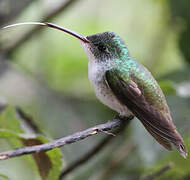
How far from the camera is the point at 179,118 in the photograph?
9.64 feet

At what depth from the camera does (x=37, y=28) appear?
3.47 m

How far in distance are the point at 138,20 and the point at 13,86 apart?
4.97 feet

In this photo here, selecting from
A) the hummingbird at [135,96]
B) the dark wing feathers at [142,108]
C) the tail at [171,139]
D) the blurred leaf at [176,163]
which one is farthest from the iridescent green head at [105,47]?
the blurred leaf at [176,163]

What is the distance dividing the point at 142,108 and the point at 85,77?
73.6 inches

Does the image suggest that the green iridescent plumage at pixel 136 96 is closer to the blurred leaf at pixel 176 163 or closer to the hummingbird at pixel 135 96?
the hummingbird at pixel 135 96

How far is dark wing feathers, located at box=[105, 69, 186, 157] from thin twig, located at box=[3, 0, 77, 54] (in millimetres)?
1276

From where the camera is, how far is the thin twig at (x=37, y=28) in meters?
3.38

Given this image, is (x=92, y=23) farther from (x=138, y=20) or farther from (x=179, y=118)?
(x=179, y=118)

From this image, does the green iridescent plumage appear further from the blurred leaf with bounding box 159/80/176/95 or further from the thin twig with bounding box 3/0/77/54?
the thin twig with bounding box 3/0/77/54

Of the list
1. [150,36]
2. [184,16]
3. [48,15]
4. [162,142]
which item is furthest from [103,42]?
[150,36]

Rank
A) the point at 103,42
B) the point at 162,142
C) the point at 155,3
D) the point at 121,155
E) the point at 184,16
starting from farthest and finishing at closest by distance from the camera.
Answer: the point at 155,3, the point at 184,16, the point at 121,155, the point at 103,42, the point at 162,142

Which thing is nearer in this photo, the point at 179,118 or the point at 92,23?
the point at 179,118

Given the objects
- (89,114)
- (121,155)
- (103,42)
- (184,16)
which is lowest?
(121,155)

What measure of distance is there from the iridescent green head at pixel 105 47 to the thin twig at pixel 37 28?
98 cm
